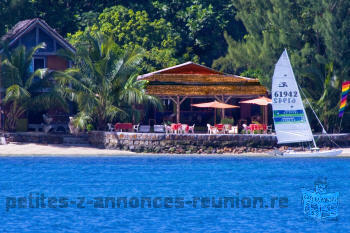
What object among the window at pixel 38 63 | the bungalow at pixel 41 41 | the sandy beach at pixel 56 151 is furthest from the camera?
the window at pixel 38 63

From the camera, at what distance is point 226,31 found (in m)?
63.8

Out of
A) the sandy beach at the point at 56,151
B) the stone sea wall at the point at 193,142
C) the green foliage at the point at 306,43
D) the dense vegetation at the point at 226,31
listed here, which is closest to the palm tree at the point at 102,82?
the dense vegetation at the point at 226,31

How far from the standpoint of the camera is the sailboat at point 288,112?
4581cm

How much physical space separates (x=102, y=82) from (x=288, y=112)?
416 inches

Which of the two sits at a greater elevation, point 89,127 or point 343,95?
point 343,95

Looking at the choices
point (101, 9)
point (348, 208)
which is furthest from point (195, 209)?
point (101, 9)

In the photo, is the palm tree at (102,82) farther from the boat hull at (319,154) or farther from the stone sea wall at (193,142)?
the boat hull at (319,154)

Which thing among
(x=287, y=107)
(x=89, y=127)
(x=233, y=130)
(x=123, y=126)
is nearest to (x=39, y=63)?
(x=89, y=127)

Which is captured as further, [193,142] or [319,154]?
[193,142]

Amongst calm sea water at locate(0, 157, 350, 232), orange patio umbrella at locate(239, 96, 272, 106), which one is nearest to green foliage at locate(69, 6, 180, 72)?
orange patio umbrella at locate(239, 96, 272, 106)

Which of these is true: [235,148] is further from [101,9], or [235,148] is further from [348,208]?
[101,9]

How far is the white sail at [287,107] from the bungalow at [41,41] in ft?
47.2

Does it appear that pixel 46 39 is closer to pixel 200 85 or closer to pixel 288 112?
pixel 200 85

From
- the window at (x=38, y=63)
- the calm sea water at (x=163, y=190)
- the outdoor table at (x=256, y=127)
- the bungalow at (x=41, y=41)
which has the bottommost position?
the calm sea water at (x=163, y=190)
